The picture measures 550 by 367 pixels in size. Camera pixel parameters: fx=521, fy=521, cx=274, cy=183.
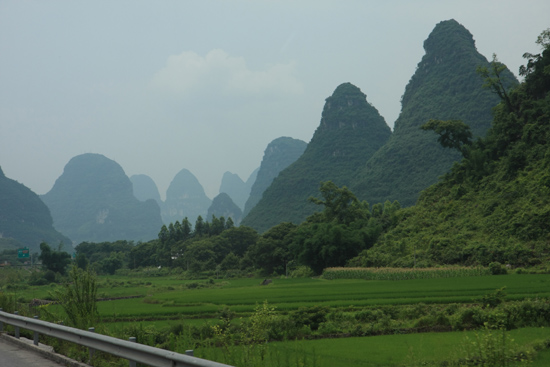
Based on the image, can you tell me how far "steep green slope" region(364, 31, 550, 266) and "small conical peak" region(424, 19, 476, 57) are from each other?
79.6 metres

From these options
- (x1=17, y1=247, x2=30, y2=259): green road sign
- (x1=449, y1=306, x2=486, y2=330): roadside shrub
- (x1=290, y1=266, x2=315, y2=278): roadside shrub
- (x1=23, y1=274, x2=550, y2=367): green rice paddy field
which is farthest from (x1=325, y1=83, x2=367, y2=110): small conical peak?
(x1=449, y1=306, x2=486, y2=330): roadside shrub

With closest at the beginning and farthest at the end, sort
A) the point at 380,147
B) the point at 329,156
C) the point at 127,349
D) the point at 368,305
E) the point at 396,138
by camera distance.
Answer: the point at 127,349
the point at 368,305
the point at 396,138
the point at 380,147
the point at 329,156

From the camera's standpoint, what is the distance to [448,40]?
133000 millimetres

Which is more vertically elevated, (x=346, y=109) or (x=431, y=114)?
(x=346, y=109)

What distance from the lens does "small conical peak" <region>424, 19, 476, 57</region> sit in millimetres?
130337

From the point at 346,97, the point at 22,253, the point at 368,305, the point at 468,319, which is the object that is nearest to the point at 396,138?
the point at 346,97

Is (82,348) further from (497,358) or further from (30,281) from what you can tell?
(30,281)

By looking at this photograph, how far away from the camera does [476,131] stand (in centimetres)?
11000

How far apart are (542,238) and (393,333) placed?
1112 inches

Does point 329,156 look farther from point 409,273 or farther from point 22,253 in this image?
point 409,273

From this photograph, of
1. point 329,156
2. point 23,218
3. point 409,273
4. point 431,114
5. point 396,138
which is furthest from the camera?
point 23,218

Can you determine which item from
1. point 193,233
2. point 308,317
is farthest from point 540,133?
point 193,233

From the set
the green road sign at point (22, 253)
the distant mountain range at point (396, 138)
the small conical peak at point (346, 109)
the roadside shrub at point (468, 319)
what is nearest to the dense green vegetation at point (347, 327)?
the roadside shrub at point (468, 319)

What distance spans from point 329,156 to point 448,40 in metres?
47.9
